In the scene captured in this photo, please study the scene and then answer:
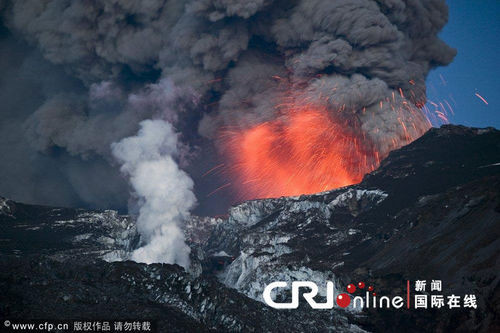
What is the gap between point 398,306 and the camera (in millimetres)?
34031

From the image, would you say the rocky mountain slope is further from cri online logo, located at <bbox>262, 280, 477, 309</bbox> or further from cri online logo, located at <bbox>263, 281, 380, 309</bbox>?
cri online logo, located at <bbox>263, 281, 380, 309</bbox>

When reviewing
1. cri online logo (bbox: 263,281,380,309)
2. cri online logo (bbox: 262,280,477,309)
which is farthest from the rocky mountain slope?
cri online logo (bbox: 263,281,380,309)

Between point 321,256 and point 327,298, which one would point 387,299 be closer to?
point 327,298

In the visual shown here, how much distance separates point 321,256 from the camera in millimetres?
58562

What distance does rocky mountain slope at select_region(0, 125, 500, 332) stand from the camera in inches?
998

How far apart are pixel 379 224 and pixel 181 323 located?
44.1 m

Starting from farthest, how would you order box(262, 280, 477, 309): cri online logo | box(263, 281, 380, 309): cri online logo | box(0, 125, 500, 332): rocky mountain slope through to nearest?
box(263, 281, 380, 309): cri online logo
box(262, 280, 477, 309): cri online logo
box(0, 125, 500, 332): rocky mountain slope

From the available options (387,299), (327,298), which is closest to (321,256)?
(327,298)

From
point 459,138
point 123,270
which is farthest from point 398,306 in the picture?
point 459,138

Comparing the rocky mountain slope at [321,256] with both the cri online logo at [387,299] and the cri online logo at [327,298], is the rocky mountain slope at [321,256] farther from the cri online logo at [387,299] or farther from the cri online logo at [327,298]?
the cri online logo at [327,298]

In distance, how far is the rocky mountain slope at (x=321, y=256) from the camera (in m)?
25.3

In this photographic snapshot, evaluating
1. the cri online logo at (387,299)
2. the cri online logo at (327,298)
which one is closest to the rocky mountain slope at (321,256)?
the cri online logo at (387,299)

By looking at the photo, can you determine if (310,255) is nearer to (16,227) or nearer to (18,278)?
(18,278)

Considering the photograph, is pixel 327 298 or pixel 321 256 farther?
pixel 321 256
